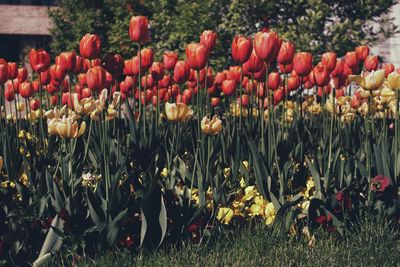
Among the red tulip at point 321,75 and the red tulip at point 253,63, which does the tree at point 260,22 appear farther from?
the red tulip at point 253,63

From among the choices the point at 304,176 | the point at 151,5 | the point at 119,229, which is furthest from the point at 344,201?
the point at 151,5

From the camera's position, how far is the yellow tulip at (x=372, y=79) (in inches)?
176

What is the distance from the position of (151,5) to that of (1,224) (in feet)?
28.2

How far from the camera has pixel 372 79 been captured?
14.7 feet

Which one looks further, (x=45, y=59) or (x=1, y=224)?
(x=45, y=59)

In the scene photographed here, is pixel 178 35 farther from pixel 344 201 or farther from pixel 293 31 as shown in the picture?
pixel 344 201

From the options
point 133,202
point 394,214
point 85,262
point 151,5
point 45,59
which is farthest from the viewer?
point 151,5

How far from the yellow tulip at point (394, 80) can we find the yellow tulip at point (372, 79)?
6 cm

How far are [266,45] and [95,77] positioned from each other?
3.32ft

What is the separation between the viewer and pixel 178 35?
1096 centimetres

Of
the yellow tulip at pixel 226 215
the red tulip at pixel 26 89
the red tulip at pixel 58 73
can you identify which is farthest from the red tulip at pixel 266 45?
the red tulip at pixel 26 89

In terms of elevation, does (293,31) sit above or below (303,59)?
below

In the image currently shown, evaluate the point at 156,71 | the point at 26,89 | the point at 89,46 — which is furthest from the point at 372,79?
the point at 26,89

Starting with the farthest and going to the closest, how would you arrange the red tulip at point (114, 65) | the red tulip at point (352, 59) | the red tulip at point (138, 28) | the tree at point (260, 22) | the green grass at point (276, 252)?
the tree at point (260, 22) → the red tulip at point (352, 59) → the red tulip at point (114, 65) → the red tulip at point (138, 28) → the green grass at point (276, 252)
